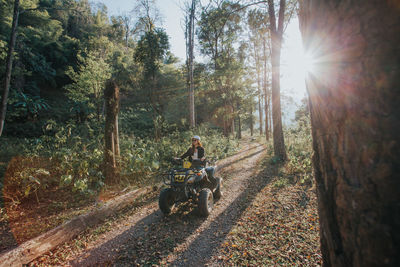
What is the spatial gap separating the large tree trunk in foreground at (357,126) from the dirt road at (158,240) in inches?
112

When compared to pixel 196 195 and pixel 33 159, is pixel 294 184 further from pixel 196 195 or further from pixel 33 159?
pixel 33 159

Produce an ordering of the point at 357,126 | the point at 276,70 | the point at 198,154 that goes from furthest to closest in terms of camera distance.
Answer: the point at 276,70
the point at 198,154
the point at 357,126

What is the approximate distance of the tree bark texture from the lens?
625cm

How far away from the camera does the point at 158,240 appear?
3693mm

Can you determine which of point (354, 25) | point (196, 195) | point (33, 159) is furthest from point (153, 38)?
point (354, 25)

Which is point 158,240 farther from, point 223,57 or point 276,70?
point 223,57

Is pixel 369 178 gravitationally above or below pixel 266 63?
below

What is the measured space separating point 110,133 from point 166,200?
138 inches

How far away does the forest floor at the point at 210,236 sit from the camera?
10.2ft

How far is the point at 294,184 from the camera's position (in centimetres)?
596

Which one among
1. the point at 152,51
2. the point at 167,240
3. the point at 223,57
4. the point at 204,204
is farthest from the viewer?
the point at 223,57

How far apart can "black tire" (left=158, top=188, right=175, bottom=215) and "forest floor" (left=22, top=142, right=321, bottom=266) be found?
0.74 ft

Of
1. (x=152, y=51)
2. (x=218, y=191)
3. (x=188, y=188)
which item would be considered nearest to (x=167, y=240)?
(x=188, y=188)

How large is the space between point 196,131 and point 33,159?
9033mm
